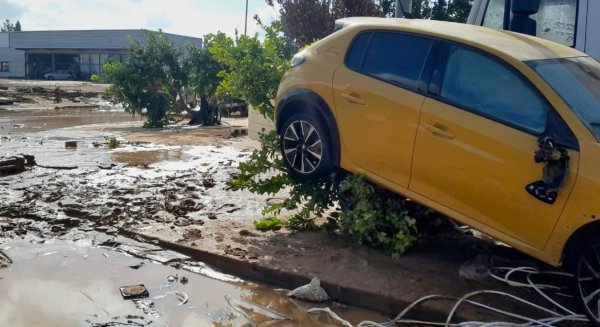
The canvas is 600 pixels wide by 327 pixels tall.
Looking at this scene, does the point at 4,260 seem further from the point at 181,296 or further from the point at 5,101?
the point at 5,101

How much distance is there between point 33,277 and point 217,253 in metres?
1.60

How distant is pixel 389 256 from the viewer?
593 cm

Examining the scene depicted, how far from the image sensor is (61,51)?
223 ft

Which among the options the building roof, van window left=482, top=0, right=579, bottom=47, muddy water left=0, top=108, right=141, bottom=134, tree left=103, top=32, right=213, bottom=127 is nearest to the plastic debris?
van window left=482, top=0, right=579, bottom=47

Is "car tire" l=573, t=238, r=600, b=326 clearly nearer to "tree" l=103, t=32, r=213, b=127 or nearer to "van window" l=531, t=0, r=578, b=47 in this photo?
"van window" l=531, t=0, r=578, b=47

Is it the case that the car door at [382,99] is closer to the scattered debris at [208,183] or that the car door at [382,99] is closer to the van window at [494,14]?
the van window at [494,14]

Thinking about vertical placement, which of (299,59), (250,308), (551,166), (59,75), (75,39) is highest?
(75,39)

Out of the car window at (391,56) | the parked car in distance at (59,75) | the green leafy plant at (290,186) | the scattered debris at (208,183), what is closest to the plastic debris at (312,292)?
the green leafy plant at (290,186)

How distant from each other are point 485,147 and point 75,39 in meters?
68.4

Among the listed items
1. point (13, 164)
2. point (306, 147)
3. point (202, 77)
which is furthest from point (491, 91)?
point (202, 77)

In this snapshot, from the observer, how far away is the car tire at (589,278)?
4.48 meters

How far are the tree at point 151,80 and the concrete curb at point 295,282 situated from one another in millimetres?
15925

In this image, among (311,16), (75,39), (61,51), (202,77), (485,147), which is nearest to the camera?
(485,147)

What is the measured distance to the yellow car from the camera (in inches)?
181
